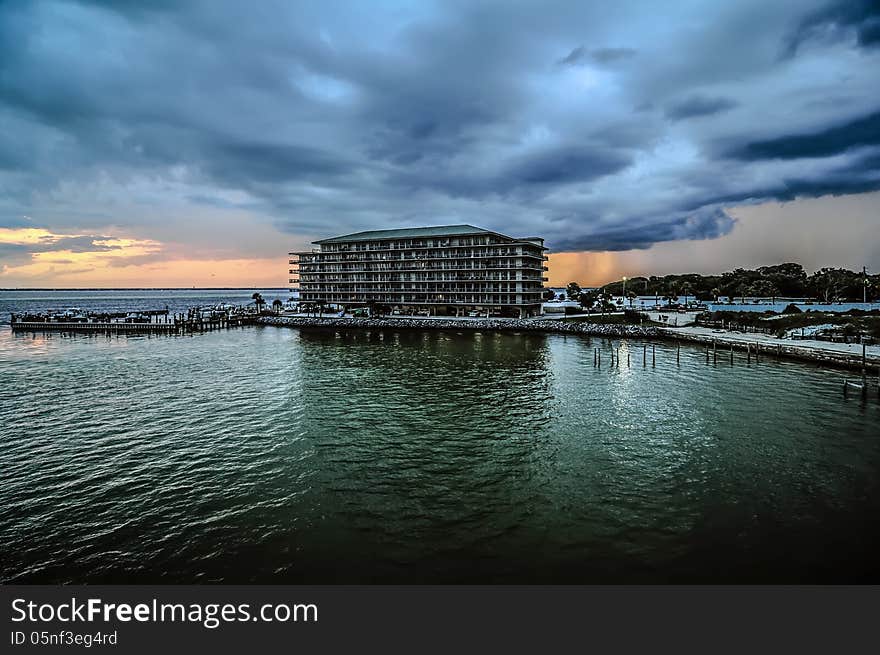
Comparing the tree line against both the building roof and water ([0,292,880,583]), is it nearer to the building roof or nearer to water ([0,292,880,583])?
the building roof

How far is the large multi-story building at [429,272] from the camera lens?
121 metres

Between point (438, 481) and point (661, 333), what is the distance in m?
77.7

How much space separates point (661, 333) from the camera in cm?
8700

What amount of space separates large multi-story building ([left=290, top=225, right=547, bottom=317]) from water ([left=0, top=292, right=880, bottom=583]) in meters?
75.6

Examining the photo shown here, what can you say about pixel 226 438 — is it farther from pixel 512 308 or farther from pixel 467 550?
pixel 512 308

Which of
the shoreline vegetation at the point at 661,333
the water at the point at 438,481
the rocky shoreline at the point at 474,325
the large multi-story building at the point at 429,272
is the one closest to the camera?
the water at the point at 438,481

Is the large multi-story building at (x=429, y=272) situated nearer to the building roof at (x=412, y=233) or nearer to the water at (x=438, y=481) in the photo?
the building roof at (x=412, y=233)

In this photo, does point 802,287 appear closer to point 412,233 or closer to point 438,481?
point 412,233

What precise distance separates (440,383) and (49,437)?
31.7m

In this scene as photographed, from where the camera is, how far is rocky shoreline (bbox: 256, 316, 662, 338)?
92.9 m

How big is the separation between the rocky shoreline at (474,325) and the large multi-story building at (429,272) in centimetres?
1291

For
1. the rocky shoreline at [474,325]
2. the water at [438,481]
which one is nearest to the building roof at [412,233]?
the rocky shoreline at [474,325]

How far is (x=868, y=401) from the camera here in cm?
3822
